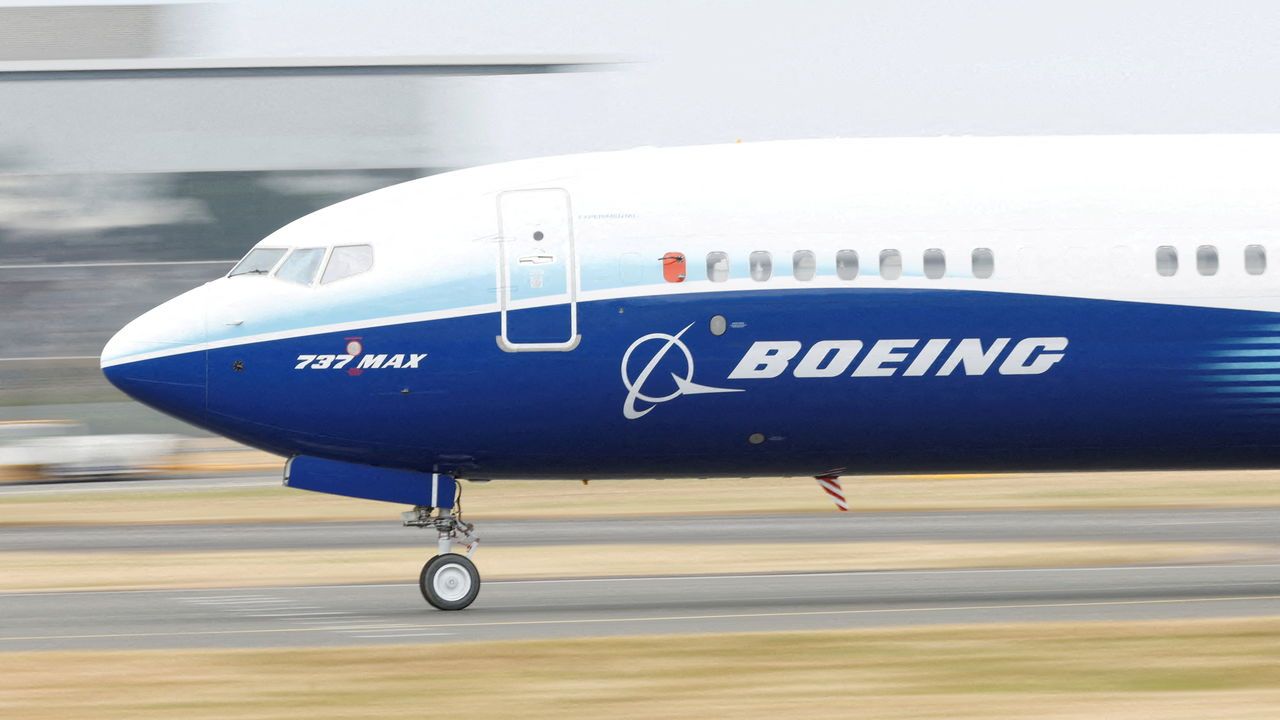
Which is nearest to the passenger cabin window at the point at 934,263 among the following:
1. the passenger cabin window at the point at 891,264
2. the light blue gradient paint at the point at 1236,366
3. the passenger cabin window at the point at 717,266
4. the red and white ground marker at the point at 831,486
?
the passenger cabin window at the point at 891,264

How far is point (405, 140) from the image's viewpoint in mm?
57031

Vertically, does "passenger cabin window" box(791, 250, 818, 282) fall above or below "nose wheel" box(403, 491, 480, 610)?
above

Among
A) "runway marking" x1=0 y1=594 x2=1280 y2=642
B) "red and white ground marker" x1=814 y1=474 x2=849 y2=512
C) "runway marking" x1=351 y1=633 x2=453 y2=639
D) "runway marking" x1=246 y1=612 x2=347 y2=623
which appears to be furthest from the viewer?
"red and white ground marker" x1=814 y1=474 x2=849 y2=512

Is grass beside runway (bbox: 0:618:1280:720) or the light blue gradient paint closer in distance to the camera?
grass beside runway (bbox: 0:618:1280:720)

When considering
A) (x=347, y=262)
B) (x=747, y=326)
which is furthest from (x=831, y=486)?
(x=347, y=262)

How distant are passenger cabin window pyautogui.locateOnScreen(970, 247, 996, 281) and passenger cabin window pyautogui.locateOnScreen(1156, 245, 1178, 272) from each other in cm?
154

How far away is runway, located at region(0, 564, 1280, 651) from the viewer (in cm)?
1705

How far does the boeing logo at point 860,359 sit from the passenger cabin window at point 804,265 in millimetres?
608

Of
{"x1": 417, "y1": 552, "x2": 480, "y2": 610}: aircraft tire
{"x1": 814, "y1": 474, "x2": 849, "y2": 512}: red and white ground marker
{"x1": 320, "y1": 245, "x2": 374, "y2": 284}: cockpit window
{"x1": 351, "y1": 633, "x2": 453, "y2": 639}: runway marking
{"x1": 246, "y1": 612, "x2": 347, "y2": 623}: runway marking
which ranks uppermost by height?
{"x1": 320, "y1": 245, "x2": 374, "y2": 284}: cockpit window

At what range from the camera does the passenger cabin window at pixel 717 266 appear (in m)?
17.9

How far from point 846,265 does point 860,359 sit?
871 mm

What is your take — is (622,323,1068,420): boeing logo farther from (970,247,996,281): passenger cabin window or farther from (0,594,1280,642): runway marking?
(0,594,1280,642): runway marking

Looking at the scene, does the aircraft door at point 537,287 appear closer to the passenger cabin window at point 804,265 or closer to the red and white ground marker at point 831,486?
the passenger cabin window at point 804,265

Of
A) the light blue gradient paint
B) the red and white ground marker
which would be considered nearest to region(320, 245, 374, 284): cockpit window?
the red and white ground marker
